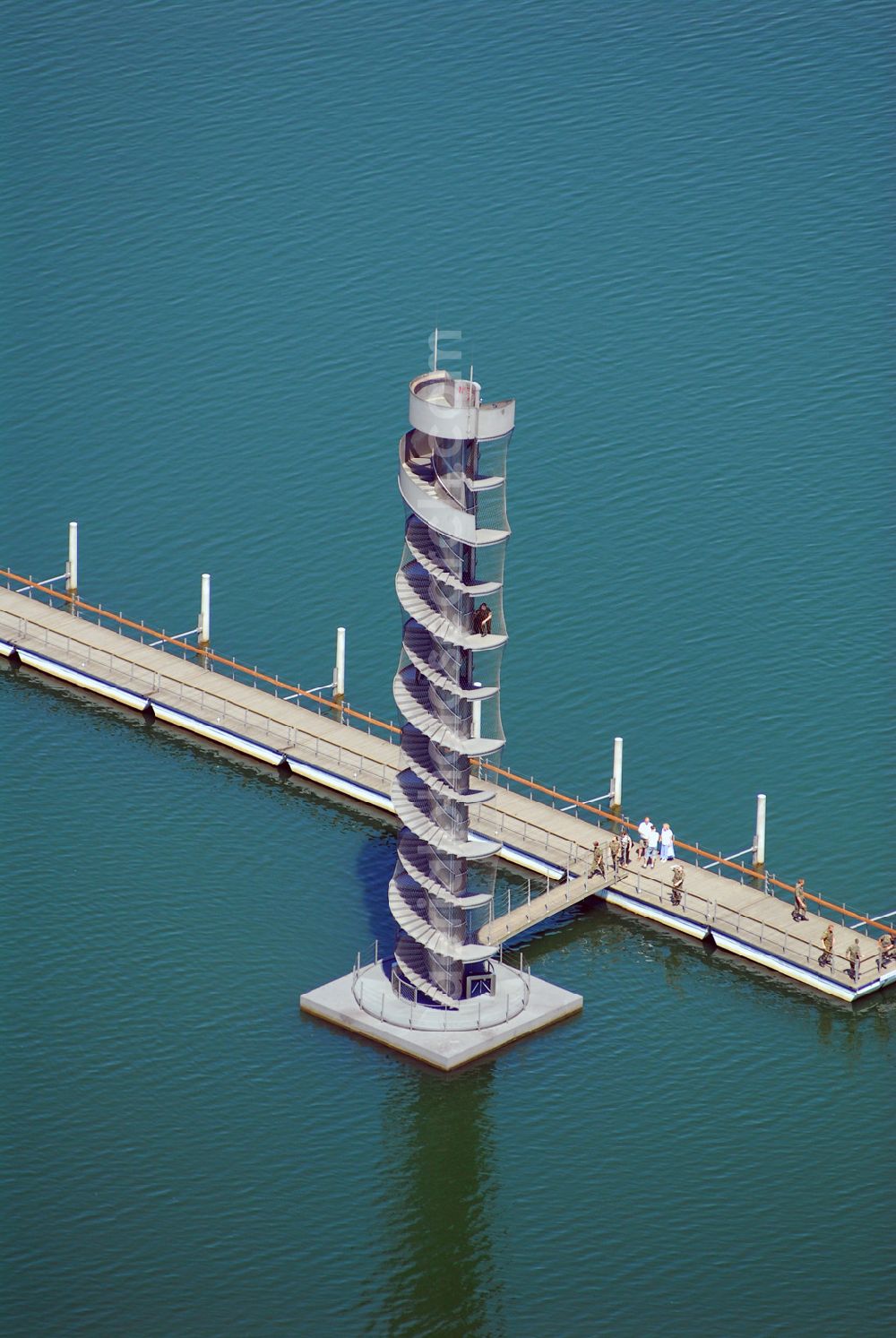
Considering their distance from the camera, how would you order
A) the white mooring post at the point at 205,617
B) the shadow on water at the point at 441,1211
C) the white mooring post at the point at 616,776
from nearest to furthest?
1. the shadow on water at the point at 441,1211
2. the white mooring post at the point at 616,776
3. the white mooring post at the point at 205,617

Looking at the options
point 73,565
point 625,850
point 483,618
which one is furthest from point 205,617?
point 483,618

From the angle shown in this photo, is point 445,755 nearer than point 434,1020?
Yes

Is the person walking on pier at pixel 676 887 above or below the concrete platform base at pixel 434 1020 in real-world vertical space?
above

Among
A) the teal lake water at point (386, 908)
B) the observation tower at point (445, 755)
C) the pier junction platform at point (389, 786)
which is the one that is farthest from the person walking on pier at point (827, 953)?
the observation tower at point (445, 755)

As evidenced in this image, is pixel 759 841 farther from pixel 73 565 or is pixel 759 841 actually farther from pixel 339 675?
pixel 73 565

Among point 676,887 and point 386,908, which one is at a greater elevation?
point 676,887

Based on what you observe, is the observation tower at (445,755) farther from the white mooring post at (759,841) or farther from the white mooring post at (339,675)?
the white mooring post at (339,675)

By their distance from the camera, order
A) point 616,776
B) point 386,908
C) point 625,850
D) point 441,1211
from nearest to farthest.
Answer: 1. point 441,1211
2. point 386,908
3. point 625,850
4. point 616,776

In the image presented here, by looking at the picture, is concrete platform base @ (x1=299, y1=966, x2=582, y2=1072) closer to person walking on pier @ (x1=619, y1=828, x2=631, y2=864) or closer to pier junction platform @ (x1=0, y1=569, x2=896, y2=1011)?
pier junction platform @ (x1=0, y1=569, x2=896, y2=1011)

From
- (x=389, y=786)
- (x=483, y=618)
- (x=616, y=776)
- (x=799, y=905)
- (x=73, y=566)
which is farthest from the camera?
(x=73, y=566)
